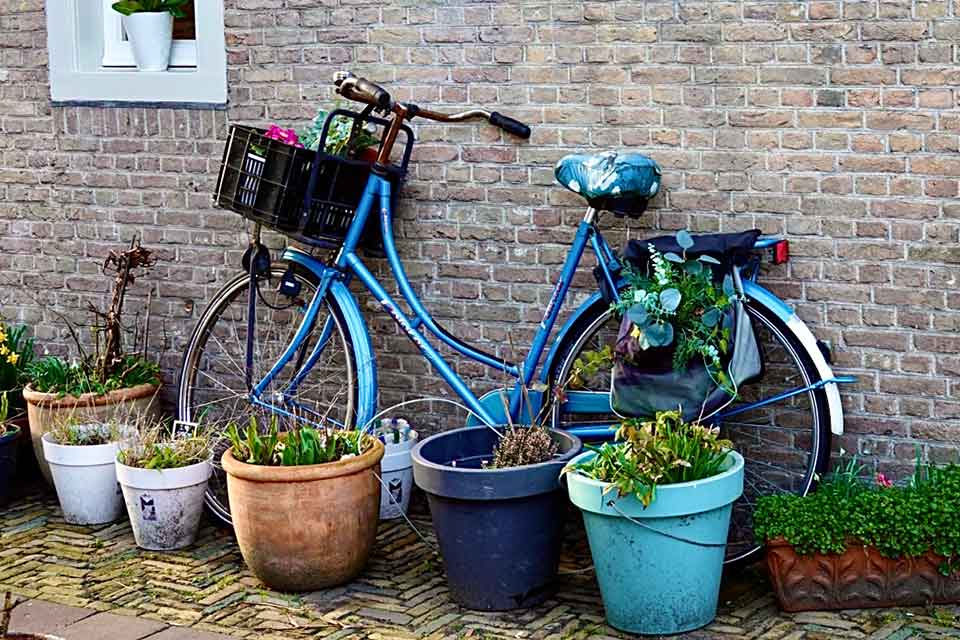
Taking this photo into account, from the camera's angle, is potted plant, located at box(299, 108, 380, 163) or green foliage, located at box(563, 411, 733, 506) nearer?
green foliage, located at box(563, 411, 733, 506)

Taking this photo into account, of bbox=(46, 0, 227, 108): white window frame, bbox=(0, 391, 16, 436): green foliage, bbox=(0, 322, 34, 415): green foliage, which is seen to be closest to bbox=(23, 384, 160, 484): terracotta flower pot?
bbox=(0, 391, 16, 436): green foliage

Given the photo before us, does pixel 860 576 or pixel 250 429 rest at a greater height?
pixel 250 429

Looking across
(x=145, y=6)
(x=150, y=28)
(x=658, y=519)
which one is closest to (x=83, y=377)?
(x=150, y=28)

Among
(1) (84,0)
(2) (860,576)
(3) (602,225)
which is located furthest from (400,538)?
(1) (84,0)

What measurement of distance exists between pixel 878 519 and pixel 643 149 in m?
1.64

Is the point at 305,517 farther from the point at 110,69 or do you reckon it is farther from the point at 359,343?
the point at 110,69

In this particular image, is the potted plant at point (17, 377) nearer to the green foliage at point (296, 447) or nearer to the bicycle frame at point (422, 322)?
the bicycle frame at point (422, 322)

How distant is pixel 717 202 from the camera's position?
5.44 metres

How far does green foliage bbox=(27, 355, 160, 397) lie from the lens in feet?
20.9

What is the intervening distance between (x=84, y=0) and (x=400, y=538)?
295cm

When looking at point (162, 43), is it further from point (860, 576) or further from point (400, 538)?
point (860, 576)

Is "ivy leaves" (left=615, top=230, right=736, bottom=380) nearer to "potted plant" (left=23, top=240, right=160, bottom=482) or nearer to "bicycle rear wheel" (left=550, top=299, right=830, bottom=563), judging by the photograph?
"bicycle rear wheel" (left=550, top=299, right=830, bottom=563)

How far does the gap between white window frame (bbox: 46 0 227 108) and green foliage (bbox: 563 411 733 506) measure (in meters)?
2.63

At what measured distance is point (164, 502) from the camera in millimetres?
5762
